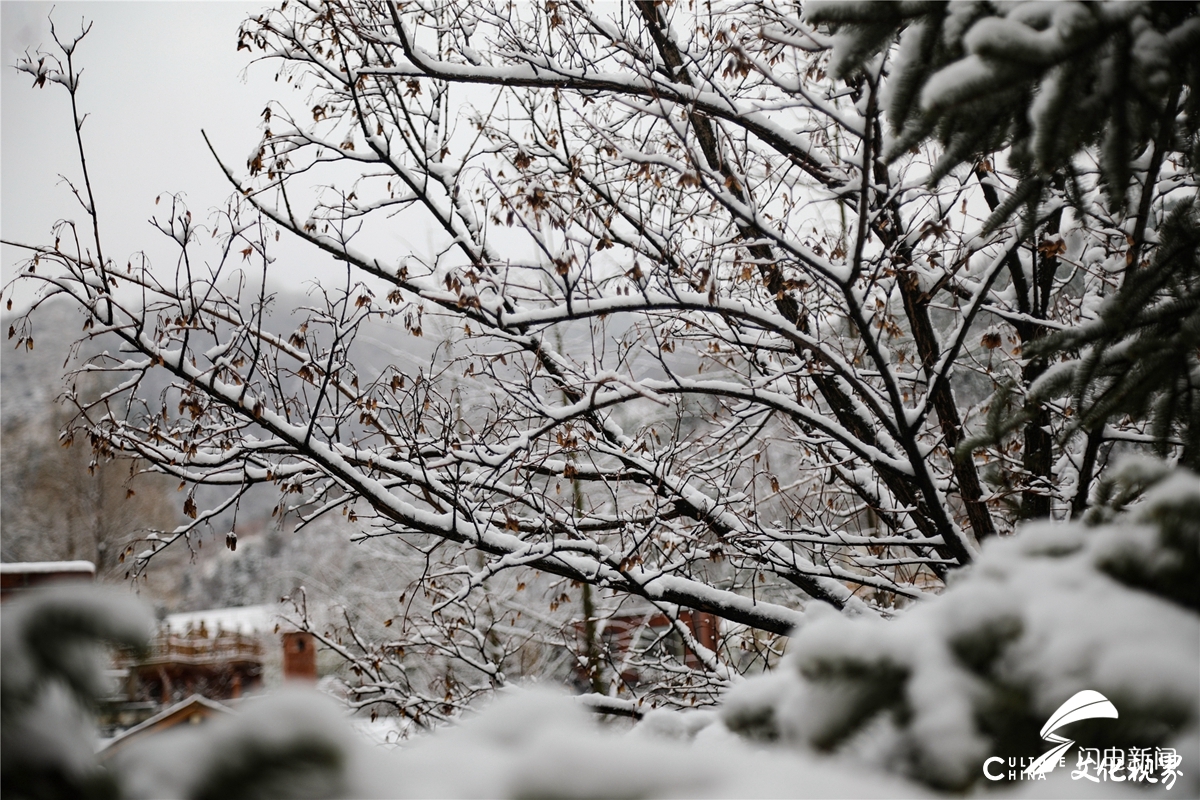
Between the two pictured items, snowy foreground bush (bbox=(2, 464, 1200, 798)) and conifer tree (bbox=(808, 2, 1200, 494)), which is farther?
conifer tree (bbox=(808, 2, 1200, 494))

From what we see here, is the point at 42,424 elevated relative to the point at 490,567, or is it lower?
elevated

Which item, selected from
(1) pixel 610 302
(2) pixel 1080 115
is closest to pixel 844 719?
(2) pixel 1080 115

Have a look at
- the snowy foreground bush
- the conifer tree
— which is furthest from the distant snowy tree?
the snowy foreground bush

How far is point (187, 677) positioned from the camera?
11.2 metres

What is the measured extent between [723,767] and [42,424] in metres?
23.1

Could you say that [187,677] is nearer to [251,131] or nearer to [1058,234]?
[251,131]

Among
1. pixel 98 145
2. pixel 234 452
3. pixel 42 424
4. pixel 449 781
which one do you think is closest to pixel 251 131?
pixel 98 145

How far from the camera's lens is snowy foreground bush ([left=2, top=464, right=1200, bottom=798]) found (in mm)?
750

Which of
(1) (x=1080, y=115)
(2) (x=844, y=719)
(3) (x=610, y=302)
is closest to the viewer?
(2) (x=844, y=719)

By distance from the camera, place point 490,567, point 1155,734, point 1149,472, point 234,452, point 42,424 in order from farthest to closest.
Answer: point 42,424 < point 234,452 < point 490,567 < point 1149,472 < point 1155,734

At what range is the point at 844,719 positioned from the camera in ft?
2.75

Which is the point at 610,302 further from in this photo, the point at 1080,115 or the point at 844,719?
the point at 844,719

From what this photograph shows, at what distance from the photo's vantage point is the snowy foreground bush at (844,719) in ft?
2.46

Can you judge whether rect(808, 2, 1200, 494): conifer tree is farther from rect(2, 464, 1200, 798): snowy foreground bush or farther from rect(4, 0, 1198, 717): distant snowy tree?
rect(2, 464, 1200, 798): snowy foreground bush
